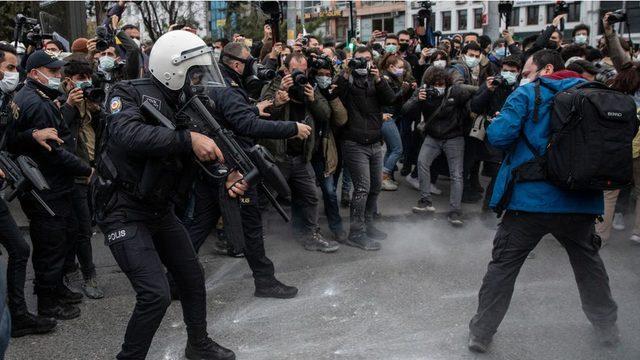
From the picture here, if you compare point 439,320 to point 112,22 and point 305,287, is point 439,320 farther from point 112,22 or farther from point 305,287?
point 112,22

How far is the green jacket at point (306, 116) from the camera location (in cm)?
563

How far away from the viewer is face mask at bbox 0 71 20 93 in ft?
13.6

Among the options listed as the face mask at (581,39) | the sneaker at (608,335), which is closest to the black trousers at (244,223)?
the sneaker at (608,335)

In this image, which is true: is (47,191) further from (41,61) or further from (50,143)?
(41,61)

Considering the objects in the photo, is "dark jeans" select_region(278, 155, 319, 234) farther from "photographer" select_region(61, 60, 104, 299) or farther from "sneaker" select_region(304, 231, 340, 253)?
"photographer" select_region(61, 60, 104, 299)

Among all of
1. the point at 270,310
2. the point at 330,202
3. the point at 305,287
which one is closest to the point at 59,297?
the point at 270,310

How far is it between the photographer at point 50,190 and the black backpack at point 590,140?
3400 millimetres

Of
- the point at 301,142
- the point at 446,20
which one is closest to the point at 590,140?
the point at 301,142

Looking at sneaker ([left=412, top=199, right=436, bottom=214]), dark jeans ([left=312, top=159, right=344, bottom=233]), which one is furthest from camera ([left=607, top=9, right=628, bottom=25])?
dark jeans ([left=312, top=159, right=344, bottom=233])

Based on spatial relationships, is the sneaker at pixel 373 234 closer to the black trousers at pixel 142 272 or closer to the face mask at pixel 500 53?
the black trousers at pixel 142 272

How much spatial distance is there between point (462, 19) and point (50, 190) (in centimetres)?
5262

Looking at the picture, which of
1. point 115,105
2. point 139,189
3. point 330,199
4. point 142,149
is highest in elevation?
point 115,105

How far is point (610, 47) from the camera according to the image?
666 cm

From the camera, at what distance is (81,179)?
4.91 metres
